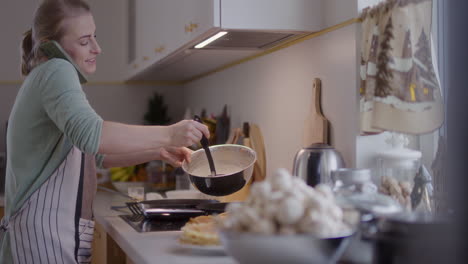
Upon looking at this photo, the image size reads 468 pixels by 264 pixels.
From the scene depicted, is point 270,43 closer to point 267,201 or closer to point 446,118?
point 446,118

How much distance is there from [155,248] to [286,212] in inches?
21.7

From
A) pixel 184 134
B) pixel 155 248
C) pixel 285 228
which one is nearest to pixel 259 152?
pixel 184 134

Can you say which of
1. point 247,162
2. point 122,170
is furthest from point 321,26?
point 122,170

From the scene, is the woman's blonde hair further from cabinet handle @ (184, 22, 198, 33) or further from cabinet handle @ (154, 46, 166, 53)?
cabinet handle @ (154, 46, 166, 53)

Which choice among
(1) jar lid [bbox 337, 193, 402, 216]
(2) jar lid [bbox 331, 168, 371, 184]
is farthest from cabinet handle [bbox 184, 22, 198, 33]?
(1) jar lid [bbox 337, 193, 402, 216]

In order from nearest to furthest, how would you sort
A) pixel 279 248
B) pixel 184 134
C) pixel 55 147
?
1. pixel 279 248
2. pixel 184 134
3. pixel 55 147

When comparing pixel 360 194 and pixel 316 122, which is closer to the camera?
pixel 360 194

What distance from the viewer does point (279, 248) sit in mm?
965

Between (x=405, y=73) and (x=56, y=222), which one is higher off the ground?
(x=405, y=73)

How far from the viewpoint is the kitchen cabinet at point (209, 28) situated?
6.04 ft

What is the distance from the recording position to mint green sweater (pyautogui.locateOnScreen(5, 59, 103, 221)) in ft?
5.24

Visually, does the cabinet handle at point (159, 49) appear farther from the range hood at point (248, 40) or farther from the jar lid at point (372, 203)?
the jar lid at point (372, 203)

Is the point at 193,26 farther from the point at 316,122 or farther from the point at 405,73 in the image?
the point at 405,73

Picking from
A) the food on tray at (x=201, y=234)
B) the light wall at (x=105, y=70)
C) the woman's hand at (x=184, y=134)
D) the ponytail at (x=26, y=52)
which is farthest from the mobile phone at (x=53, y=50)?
the light wall at (x=105, y=70)
